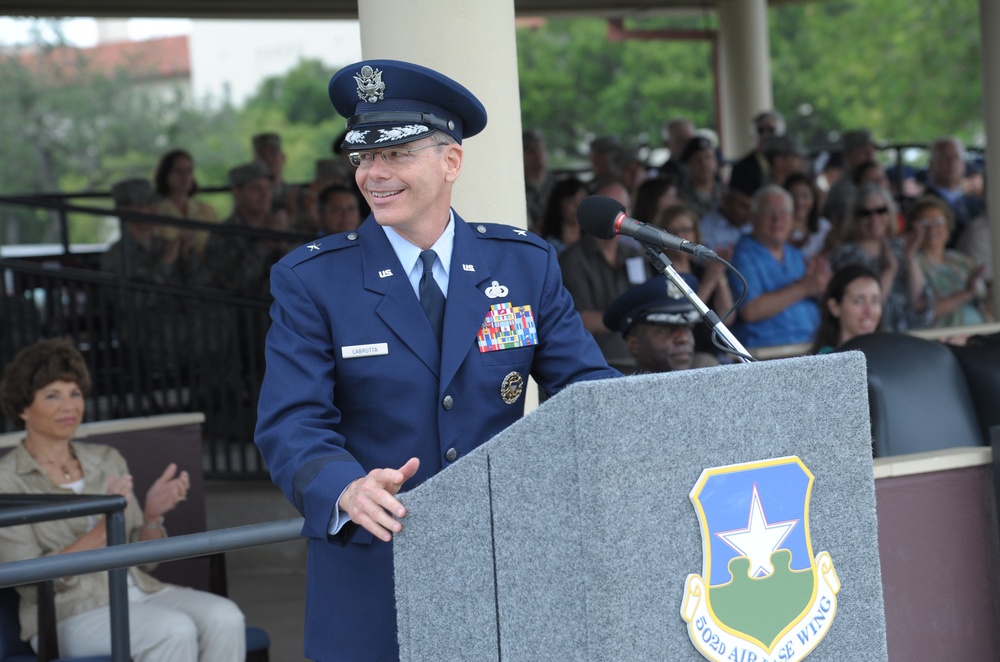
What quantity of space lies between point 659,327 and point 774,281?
193 centimetres

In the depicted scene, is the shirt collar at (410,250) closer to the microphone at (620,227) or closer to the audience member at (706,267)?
the microphone at (620,227)

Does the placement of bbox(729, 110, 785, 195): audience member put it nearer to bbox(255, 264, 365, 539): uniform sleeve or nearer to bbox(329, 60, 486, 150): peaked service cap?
bbox(329, 60, 486, 150): peaked service cap

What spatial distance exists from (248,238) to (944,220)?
4.02 meters

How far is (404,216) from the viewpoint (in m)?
2.20

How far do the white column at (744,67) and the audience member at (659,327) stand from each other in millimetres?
8885

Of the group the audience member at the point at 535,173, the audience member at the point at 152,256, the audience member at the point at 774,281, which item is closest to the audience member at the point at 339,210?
the audience member at the point at 152,256

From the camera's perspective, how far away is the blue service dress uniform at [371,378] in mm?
2133

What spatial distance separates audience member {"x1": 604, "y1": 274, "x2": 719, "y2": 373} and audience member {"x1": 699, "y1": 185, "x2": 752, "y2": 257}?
2.80 meters

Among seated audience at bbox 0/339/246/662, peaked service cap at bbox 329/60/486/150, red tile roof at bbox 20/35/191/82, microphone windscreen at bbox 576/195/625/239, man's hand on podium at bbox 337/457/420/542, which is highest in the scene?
red tile roof at bbox 20/35/191/82

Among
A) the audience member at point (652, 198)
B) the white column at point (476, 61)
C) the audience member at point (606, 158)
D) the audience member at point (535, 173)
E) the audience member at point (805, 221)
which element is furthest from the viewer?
the audience member at point (606, 158)

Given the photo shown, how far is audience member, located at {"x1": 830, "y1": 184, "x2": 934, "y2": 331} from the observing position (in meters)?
7.15

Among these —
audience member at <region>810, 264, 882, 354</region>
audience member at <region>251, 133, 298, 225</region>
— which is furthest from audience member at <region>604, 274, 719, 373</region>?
audience member at <region>251, 133, 298, 225</region>

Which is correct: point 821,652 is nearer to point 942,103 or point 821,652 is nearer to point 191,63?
point 942,103

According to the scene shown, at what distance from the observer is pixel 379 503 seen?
1875 millimetres
